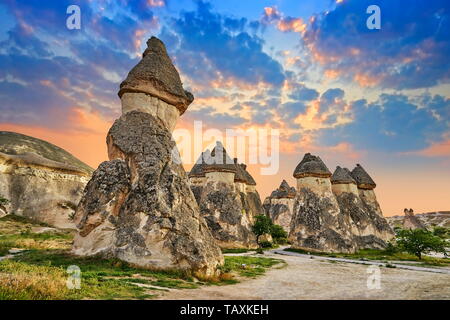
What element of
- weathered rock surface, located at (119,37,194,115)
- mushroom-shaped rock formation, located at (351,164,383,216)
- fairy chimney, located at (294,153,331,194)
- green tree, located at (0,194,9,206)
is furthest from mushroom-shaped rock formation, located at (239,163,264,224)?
green tree, located at (0,194,9,206)

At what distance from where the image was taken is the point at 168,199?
12.2 m

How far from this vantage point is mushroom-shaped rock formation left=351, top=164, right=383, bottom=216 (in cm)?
3198

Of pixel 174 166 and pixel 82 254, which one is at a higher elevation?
pixel 174 166

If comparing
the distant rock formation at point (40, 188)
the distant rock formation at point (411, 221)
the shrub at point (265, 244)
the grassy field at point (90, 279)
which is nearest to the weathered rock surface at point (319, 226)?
the shrub at point (265, 244)

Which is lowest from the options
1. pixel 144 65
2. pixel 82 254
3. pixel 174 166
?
pixel 82 254

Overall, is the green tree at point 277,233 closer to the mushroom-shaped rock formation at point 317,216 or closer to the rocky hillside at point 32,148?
the mushroom-shaped rock formation at point 317,216

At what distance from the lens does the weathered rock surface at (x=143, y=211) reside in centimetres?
1104

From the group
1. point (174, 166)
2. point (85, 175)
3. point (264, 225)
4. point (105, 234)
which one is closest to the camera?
point (105, 234)

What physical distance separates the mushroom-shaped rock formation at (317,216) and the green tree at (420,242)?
190 inches
